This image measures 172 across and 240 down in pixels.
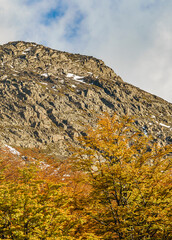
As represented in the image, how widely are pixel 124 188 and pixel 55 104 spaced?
12811 cm

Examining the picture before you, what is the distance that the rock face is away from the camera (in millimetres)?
111562

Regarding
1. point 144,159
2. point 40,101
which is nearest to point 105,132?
point 144,159

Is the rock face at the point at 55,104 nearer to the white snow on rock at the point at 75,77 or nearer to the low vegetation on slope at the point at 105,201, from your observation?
the white snow on rock at the point at 75,77

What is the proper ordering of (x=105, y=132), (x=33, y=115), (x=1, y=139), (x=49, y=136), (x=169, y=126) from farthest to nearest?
(x=169, y=126) → (x=33, y=115) → (x=49, y=136) → (x=1, y=139) → (x=105, y=132)

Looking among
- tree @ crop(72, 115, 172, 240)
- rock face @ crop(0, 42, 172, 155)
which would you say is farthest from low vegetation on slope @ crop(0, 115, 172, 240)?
rock face @ crop(0, 42, 172, 155)

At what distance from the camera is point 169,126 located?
165 m

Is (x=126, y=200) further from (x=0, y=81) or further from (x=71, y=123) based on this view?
(x=0, y=81)

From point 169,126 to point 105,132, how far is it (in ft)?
559

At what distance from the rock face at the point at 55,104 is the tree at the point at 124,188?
9185 centimetres

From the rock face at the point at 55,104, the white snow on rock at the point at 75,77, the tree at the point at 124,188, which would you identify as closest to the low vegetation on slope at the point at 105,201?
the tree at the point at 124,188

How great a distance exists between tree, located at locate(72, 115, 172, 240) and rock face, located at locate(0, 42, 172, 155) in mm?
91853

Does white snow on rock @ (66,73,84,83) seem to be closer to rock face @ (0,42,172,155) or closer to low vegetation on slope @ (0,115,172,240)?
rock face @ (0,42,172,155)

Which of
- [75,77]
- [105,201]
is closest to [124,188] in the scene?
[105,201]

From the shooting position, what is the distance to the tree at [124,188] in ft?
27.7
